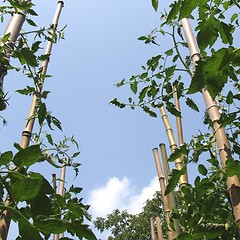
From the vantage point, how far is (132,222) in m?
15.9

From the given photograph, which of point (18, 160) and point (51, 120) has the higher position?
point (51, 120)

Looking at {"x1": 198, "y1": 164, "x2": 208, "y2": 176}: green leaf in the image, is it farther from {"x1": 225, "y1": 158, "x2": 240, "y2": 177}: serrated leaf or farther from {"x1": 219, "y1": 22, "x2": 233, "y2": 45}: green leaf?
{"x1": 219, "y1": 22, "x2": 233, "y2": 45}: green leaf

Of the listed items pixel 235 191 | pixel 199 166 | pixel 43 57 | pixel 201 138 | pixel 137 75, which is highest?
pixel 137 75

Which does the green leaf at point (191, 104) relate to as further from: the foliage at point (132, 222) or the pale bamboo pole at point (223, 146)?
the foliage at point (132, 222)

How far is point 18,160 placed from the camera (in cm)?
58

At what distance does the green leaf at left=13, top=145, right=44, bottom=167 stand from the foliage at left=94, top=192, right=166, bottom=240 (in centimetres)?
1426

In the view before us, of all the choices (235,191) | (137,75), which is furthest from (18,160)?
(137,75)

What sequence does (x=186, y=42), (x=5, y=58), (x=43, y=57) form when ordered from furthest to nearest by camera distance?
1. (x=186, y=42)
2. (x=43, y=57)
3. (x=5, y=58)

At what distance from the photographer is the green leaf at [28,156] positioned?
1.86 feet

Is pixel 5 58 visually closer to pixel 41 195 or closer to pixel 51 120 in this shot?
pixel 51 120

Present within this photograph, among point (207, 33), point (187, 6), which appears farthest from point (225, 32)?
point (187, 6)

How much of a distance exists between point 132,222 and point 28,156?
52.3 ft

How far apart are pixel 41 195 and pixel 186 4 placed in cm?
43

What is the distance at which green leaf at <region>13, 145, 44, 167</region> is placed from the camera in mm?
566
